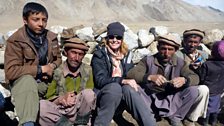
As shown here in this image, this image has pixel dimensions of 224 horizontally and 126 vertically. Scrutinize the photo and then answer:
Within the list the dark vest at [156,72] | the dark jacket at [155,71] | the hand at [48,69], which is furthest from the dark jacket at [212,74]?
the hand at [48,69]

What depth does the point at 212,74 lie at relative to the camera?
15.6 ft

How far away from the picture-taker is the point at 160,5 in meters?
71.9

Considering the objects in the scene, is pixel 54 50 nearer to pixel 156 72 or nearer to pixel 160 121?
pixel 156 72

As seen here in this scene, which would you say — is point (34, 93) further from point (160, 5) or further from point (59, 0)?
point (160, 5)

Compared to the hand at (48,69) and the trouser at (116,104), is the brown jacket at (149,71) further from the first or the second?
the hand at (48,69)

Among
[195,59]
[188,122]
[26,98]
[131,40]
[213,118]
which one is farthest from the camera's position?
[131,40]

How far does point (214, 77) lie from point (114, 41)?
1485mm

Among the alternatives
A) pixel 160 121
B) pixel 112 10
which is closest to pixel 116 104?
pixel 160 121

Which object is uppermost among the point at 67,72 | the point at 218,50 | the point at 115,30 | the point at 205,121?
the point at 115,30

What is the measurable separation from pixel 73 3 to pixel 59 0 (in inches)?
107

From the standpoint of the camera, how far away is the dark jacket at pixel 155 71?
14.6 feet

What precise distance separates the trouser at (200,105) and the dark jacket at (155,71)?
0.45ft

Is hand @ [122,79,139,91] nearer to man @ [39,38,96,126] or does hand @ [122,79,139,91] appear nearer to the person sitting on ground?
man @ [39,38,96,126]

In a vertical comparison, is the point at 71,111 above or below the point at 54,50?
below
